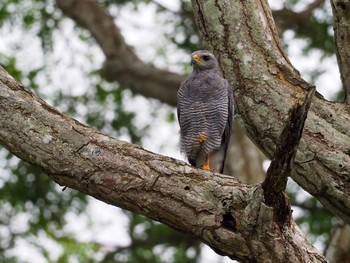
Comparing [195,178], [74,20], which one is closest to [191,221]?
[195,178]

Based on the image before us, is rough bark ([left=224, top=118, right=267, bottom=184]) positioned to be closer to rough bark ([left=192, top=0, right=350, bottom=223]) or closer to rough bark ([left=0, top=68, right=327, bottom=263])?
rough bark ([left=192, top=0, right=350, bottom=223])

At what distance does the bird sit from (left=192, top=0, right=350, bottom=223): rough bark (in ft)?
3.76

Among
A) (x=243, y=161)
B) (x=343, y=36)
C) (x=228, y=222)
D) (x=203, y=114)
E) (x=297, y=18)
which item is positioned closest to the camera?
(x=228, y=222)

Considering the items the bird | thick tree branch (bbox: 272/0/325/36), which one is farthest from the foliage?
the bird

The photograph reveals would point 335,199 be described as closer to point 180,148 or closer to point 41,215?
point 180,148

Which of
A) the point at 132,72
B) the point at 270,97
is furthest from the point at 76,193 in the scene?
the point at 270,97

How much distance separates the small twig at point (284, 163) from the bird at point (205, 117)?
2.43m

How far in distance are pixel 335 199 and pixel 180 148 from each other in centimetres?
218

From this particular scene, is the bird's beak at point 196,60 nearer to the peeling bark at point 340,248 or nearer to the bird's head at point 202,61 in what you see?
the bird's head at point 202,61

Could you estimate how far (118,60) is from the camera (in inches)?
383

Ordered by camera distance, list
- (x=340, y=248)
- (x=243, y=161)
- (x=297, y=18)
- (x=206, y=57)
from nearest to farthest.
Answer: (x=206, y=57) < (x=340, y=248) < (x=243, y=161) < (x=297, y=18)

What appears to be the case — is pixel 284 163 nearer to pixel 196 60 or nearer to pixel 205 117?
pixel 205 117

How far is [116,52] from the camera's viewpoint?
9.84m

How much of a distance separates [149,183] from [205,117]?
2401 mm
